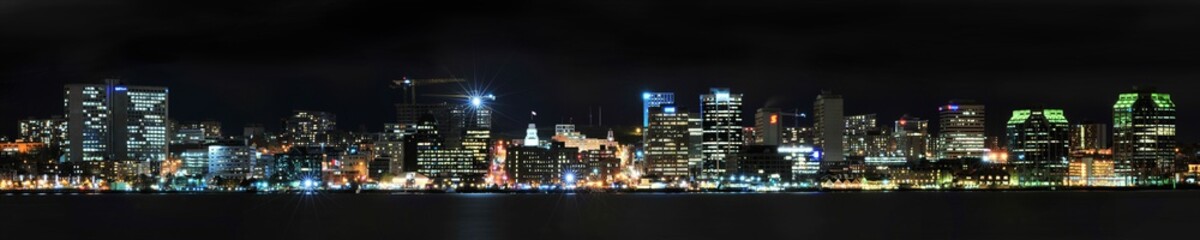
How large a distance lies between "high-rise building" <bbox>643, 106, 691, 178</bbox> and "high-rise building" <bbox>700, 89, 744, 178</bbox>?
108 inches

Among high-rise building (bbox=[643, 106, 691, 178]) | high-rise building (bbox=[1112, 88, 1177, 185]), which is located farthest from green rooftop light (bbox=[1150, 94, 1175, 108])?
high-rise building (bbox=[643, 106, 691, 178])

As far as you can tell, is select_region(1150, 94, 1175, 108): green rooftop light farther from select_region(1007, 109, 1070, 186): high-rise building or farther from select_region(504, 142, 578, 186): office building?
select_region(504, 142, 578, 186): office building

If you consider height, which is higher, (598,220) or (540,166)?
(540,166)

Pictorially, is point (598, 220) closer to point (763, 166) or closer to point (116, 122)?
point (763, 166)

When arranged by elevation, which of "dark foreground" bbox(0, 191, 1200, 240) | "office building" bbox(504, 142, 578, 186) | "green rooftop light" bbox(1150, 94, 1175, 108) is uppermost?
"green rooftop light" bbox(1150, 94, 1175, 108)

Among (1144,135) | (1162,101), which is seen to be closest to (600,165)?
(1144,135)

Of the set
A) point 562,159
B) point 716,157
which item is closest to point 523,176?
point 562,159

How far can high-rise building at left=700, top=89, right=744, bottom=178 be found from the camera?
510 feet

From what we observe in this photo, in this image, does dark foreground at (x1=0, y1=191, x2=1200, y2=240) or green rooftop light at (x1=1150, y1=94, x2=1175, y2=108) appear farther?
green rooftop light at (x1=1150, y1=94, x2=1175, y2=108)

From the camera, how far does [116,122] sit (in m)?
152

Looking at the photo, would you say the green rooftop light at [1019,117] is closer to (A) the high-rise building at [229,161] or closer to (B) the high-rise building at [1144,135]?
(B) the high-rise building at [1144,135]

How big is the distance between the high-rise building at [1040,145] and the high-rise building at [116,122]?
86.4 m

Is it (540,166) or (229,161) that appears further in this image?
(229,161)

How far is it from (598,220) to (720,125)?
303 ft
